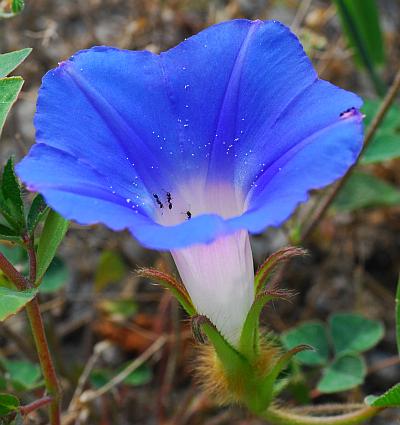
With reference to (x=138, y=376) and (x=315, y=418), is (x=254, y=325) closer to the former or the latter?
(x=315, y=418)

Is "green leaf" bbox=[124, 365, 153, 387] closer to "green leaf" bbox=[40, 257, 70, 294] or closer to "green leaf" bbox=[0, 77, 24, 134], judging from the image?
"green leaf" bbox=[40, 257, 70, 294]

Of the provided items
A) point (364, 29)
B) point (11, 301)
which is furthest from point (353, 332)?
Answer: point (11, 301)

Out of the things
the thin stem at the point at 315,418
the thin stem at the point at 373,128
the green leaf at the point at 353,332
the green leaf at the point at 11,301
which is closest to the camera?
the green leaf at the point at 11,301

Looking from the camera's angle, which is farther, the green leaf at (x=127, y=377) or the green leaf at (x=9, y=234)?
the green leaf at (x=127, y=377)

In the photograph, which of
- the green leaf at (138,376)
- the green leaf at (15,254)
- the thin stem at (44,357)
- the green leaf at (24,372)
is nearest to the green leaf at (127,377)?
the green leaf at (138,376)

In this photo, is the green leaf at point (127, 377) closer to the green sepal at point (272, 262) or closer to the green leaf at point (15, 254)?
the green leaf at point (15, 254)

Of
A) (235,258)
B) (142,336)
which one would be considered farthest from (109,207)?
(142,336)
